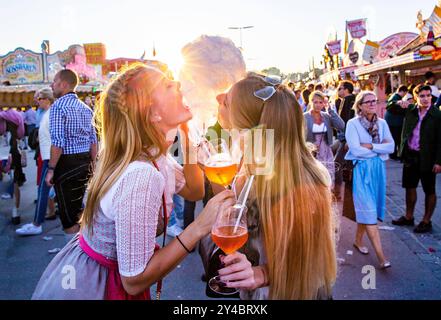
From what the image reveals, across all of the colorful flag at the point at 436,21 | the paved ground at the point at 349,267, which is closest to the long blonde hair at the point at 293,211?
the paved ground at the point at 349,267

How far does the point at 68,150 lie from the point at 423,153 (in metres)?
4.62

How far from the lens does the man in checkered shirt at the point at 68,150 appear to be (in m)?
4.11

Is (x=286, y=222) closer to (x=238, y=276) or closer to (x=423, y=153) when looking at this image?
(x=238, y=276)

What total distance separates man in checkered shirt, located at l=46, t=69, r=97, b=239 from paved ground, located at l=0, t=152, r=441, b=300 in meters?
0.77

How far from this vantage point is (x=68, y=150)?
4203 mm

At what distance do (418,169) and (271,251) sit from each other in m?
4.44

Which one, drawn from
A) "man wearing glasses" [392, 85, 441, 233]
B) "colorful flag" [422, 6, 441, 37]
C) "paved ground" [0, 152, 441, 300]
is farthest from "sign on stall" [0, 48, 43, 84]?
"man wearing glasses" [392, 85, 441, 233]

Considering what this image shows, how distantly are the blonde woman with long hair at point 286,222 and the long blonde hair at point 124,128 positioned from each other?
20.0 inches

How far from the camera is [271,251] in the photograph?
1601 millimetres

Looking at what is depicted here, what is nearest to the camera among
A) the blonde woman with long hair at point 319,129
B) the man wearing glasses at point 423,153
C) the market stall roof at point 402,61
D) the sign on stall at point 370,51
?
the man wearing glasses at point 423,153

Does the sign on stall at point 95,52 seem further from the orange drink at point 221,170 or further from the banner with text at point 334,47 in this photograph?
the orange drink at point 221,170

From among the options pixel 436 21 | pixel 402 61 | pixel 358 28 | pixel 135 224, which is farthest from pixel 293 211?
pixel 358 28

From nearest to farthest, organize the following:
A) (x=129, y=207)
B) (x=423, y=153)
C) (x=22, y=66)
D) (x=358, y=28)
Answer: (x=129, y=207) → (x=423, y=153) → (x=22, y=66) → (x=358, y=28)
